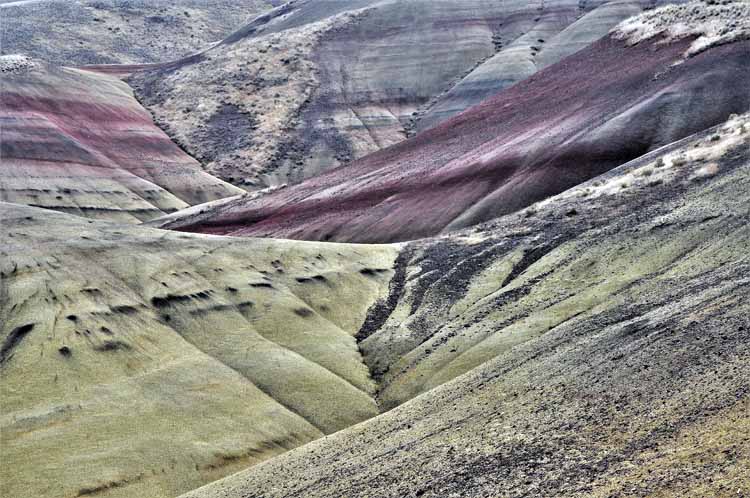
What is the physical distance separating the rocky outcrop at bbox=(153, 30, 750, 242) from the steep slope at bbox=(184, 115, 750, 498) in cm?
648

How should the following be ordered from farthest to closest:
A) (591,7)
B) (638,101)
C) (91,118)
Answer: (591,7), (91,118), (638,101)

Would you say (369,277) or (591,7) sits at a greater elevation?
(591,7)

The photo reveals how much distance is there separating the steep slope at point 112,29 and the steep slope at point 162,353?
93.7 metres

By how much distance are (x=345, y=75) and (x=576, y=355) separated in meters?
75.7

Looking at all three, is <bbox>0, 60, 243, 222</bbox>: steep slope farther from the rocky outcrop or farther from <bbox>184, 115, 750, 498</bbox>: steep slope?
<bbox>184, 115, 750, 498</bbox>: steep slope

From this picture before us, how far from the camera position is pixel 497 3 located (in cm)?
10206

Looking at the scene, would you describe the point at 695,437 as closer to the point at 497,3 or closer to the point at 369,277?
the point at 369,277

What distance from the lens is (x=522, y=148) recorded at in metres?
48.6

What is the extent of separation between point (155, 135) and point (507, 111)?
121ft

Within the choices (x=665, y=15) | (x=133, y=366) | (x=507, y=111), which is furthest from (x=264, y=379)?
(x=665, y=15)

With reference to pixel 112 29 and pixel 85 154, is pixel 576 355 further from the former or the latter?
pixel 112 29

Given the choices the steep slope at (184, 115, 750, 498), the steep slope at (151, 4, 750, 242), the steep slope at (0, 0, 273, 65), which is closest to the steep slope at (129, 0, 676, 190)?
the steep slope at (151, 4, 750, 242)

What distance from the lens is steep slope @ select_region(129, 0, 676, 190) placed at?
269 feet

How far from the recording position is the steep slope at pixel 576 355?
47.7 ft
